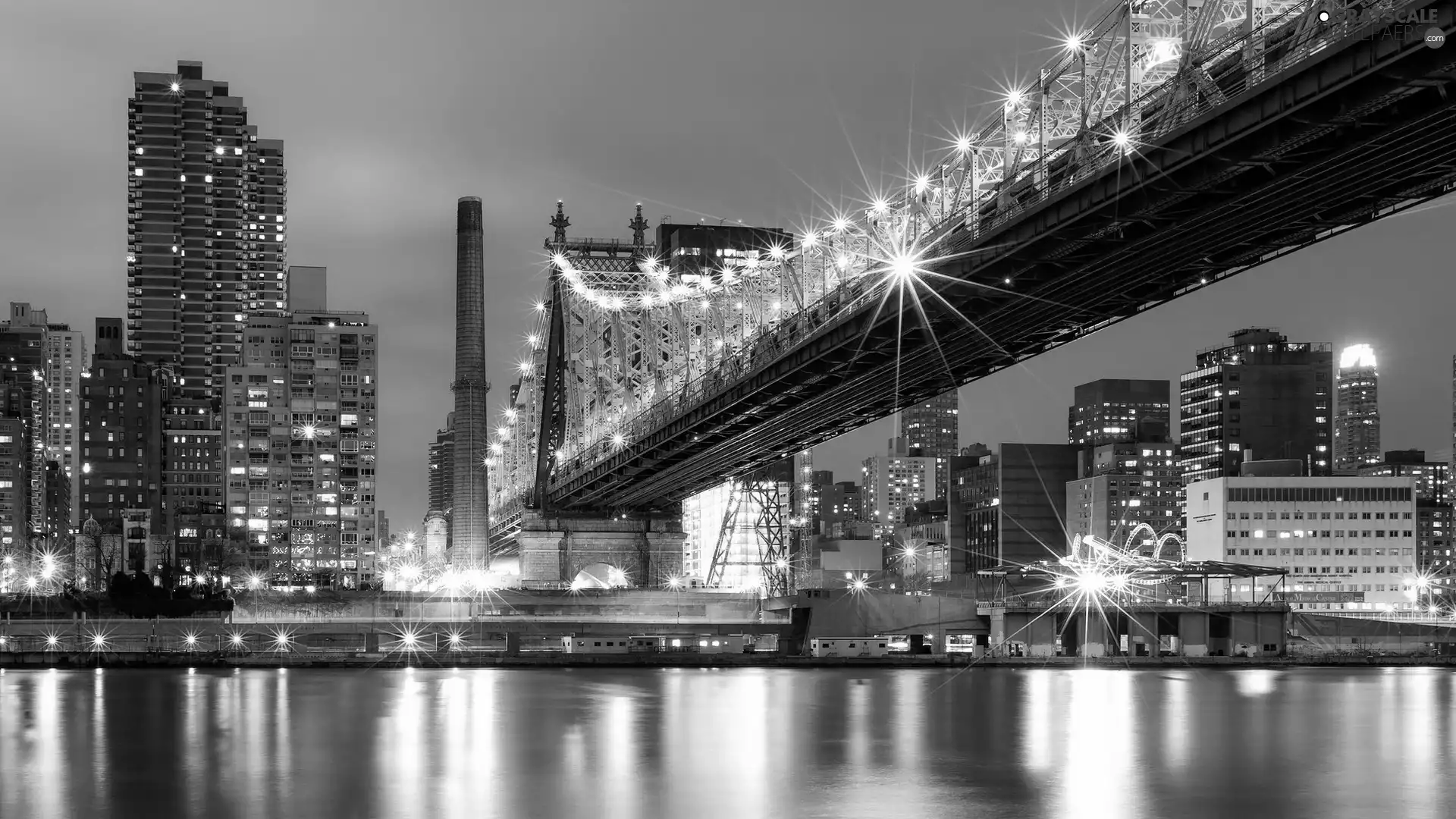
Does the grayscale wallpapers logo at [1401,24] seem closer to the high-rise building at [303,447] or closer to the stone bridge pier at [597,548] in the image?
the stone bridge pier at [597,548]

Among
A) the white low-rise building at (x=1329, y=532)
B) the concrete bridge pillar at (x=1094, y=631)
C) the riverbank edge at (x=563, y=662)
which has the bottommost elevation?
the riverbank edge at (x=563, y=662)

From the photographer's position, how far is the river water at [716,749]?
38312 mm

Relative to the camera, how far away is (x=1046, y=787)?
4078cm

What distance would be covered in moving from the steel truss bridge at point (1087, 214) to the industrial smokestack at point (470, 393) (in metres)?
19.4

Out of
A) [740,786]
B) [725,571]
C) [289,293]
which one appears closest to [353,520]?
[289,293]

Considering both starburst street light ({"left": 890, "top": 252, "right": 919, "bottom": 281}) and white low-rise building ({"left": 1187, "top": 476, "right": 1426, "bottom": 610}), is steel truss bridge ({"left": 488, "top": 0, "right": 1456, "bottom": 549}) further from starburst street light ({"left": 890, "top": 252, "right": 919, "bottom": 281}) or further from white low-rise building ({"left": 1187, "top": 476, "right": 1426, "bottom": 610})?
white low-rise building ({"left": 1187, "top": 476, "right": 1426, "bottom": 610})

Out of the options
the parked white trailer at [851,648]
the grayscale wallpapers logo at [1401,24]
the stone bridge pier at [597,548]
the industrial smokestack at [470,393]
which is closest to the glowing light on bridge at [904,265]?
the grayscale wallpapers logo at [1401,24]

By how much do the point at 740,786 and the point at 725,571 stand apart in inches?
3785

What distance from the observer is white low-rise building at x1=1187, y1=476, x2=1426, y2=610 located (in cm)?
15388

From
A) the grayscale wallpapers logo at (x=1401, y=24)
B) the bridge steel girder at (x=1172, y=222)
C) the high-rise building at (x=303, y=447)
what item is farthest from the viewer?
the high-rise building at (x=303, y=447)

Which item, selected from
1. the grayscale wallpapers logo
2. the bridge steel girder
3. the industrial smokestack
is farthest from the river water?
the industrial smokestack

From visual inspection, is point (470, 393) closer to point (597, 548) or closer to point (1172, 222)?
point (597, 548)

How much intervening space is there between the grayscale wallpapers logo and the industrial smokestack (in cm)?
8292

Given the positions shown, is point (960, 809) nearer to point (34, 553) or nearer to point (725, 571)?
point (725, 571)
